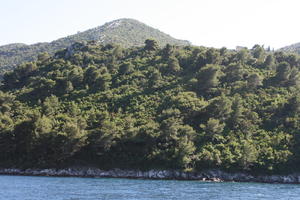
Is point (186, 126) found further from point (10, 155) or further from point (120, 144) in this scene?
point (10, 155)

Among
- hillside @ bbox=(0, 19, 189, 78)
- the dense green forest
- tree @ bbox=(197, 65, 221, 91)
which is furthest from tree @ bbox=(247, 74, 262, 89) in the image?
hillside @ bbox=(0, 19, 189, 78)

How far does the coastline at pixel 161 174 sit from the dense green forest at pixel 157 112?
4.13ft

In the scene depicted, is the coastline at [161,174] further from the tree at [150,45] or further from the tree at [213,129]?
the tree at [150,45]

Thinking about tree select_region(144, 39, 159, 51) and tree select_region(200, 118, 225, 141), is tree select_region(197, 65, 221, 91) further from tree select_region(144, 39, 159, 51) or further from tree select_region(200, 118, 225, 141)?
tree select_region(144, 39, 159, 51)

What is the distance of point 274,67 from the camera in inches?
4075

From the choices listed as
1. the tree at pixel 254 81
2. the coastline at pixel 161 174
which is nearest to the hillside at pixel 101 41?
the tree at pixel 254 81

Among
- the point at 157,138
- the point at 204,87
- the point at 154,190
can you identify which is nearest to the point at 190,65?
the point at 204,87

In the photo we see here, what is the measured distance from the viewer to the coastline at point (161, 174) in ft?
216

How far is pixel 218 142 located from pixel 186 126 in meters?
6.66

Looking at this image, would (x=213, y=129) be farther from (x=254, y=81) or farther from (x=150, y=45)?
(x=150, y=45)

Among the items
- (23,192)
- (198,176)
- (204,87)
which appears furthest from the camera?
(204,87)

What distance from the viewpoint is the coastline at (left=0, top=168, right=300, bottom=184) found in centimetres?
6581

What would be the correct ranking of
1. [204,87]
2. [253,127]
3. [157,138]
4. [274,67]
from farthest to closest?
1. [274,67]
2. [204,87]
3. [253,127]
4. [157,138]

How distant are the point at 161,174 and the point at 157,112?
18.9 metres
